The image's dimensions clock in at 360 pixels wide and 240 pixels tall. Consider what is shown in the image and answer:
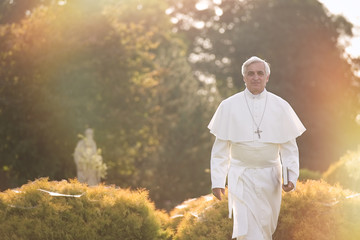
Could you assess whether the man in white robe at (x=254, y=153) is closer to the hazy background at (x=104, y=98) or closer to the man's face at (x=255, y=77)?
the man's face at (x=255, y=77)

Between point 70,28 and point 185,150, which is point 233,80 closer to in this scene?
point 185,150

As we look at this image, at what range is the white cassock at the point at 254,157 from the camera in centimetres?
591

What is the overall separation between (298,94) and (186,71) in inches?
383

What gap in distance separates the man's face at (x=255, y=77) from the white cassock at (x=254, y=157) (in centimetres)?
10

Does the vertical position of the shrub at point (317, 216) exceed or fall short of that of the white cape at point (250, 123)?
it falls short

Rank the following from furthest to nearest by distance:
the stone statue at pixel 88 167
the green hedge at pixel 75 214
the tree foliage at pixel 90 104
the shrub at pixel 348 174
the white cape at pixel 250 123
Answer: the tree foliage at pixel 90 104 < the stone statue at pixel 88 167 < the shrub at pixel 348 174 < the green hedge at pixel 75 214 < the white cape at pixel 250 123

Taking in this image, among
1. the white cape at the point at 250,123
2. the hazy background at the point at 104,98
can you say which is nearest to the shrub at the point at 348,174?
the white cape at the point at 250,123

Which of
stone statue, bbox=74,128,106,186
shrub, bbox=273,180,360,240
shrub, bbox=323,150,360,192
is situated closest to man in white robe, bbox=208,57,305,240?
shrub, bbox=273,180,360,240

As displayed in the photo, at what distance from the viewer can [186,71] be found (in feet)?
93.8

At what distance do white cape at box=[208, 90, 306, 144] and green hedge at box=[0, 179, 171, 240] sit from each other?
1860 millimetres

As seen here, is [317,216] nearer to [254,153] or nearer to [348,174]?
[254,153]

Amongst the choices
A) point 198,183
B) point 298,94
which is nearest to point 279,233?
point 198,183

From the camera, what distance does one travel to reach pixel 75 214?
24.3 feet

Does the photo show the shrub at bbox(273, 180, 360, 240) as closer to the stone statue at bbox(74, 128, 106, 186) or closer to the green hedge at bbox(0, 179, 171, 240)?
the green hedge at bbox(0, 179, 171, 240)
